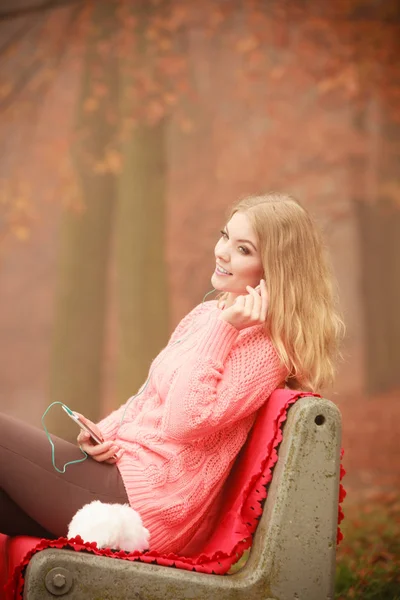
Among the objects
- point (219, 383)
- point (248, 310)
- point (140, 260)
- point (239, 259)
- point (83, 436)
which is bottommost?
point (83, 436)

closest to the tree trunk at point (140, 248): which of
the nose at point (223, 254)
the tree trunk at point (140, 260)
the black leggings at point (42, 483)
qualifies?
the tree trunk at point (140, 260)

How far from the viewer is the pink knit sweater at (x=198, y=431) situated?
6.61 feet

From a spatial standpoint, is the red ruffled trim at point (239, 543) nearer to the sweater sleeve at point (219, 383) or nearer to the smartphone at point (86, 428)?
the sweater sleeve at point (219, 383)

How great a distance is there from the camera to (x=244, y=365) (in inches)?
81.5

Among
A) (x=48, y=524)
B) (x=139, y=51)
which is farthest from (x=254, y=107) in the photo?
(x=48, y=524)

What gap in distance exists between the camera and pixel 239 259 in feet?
7.24

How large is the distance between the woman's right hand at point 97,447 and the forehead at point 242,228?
2.16ft

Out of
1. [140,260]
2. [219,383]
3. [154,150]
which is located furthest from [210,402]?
[154,150]

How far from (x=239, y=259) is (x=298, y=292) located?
7.5 inches

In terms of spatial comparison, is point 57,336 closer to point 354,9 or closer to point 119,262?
point 119,262

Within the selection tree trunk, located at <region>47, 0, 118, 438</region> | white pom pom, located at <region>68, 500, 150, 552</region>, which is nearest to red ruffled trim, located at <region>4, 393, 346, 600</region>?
white pom pom, located at <region>68, 500, 150, 552</region>

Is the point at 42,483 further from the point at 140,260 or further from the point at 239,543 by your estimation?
the point at 140,260

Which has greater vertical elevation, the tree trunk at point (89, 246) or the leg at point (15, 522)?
the tree trunk at point (89, 246)

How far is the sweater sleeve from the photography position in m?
1.99
